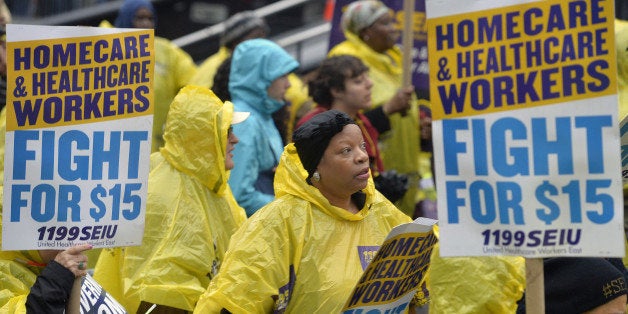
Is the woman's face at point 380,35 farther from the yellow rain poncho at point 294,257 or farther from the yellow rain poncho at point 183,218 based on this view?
the yellow rain poncho at point 294,257

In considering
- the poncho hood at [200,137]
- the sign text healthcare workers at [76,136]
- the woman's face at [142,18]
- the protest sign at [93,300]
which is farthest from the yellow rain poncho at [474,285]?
the woman's face at [142,18]

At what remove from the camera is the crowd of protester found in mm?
5742

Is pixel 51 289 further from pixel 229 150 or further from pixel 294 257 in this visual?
pixel 229 150

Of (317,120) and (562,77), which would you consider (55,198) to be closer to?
(317,120)

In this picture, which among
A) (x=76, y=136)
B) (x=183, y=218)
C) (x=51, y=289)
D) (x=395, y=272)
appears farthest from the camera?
(x=183, y=218)

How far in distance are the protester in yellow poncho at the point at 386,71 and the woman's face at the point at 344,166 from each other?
141 inches

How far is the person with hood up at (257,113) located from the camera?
8367 millimetres

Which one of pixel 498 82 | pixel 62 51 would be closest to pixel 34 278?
pixel 62 51

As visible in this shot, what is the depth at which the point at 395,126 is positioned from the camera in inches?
400

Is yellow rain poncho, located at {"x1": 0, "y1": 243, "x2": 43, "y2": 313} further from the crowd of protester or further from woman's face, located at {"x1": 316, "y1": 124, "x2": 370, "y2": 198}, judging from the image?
woman's face, located at {"x1": 316, "y1": 124, "x2": 370, "y2": 198}

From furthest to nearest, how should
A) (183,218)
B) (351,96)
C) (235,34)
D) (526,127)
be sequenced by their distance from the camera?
1. (235,34)
2. (351,96)
3. (183,218)
4. (526,127)

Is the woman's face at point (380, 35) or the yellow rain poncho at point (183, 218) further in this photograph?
the woman's face at point (380, 35)

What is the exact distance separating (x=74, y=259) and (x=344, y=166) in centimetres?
124

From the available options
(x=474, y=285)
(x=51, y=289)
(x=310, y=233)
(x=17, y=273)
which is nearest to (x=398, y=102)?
(x=310, y=233)
